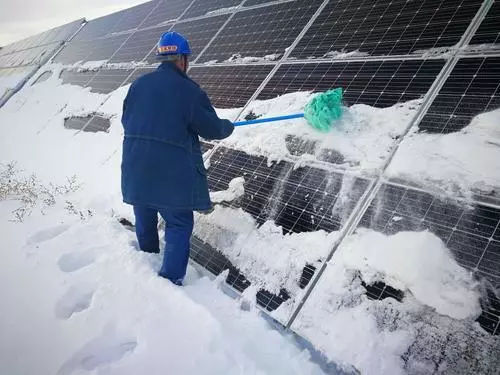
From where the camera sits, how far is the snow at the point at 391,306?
229cm

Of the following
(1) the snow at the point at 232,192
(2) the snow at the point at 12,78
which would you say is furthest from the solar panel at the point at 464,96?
(2) the snow at the point at 12,78

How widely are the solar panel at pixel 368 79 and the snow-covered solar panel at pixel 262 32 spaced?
0.86m

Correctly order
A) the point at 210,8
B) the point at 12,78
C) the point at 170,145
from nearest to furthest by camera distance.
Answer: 1. the point at 170,145
2. the point at 210,8
3. the point at 12,78

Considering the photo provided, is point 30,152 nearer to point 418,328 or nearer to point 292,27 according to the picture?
point 292,27

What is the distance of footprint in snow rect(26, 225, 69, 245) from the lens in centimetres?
445

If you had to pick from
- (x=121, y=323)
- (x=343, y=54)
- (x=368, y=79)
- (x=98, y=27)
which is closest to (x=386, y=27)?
(x=343, y=54)

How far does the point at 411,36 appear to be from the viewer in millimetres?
3961

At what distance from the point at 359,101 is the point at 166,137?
2023 millimetres

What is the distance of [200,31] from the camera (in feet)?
24.8

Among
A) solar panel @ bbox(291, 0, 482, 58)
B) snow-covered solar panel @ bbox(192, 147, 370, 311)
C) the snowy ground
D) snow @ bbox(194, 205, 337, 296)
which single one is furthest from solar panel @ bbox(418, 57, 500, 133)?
snow @ bbox(194, 205, 337, 296)

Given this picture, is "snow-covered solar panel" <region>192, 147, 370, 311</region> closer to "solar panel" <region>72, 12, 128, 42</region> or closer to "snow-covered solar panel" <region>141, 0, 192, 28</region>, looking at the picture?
"snow-covered solar panel" <region>141, 0, 192, 28</region>

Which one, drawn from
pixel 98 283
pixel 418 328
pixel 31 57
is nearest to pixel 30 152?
pixel 98 283

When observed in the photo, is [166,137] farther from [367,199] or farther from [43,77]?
[43,77]

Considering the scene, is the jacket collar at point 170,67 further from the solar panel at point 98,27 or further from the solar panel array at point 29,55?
the solar panel array at point 29,55
